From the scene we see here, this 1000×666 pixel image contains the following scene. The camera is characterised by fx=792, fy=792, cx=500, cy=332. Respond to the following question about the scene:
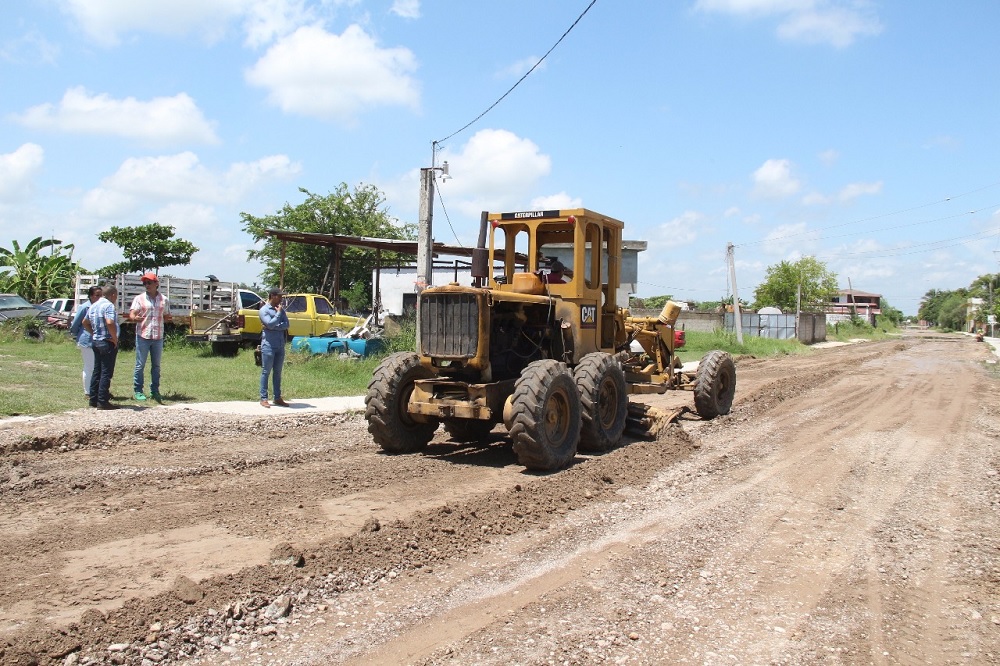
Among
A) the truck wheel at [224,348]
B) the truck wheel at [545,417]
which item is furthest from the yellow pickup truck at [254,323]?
the truck wheel at [545,417]

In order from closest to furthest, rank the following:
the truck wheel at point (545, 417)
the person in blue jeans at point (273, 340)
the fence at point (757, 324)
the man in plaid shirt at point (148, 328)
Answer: the truck wheel at point (545, 417)
the man in plaid shirt at point (148, 328)
the person in blue jeans at point (273, 340)
the fence at point (757, 324)

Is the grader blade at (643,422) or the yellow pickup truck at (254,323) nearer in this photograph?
the grader blade at (643,422)

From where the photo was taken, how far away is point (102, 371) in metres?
10.7

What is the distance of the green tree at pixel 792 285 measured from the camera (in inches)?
2913

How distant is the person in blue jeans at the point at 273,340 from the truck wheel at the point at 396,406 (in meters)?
3.56

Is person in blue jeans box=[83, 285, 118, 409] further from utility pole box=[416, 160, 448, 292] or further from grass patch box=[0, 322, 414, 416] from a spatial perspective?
utility pole box=[416, 160, 448, 292]

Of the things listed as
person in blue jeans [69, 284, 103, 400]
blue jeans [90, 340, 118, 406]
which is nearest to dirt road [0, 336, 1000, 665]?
blue jeans [90, 340, 118, 406]

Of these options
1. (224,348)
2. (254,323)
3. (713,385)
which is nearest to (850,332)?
(254,323)

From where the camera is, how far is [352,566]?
502 cm

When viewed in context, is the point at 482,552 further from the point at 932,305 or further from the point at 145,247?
the point at 932,305

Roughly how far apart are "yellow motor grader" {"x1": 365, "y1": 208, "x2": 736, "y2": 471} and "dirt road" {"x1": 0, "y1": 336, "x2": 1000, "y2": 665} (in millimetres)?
450

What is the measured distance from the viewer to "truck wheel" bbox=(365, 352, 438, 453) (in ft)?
28.8

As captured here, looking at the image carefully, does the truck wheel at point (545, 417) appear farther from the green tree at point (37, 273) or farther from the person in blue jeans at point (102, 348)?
the green tree at point (37, 273)

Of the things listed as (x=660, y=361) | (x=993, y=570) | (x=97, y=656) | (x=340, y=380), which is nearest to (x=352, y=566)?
(x=97, y=656)
